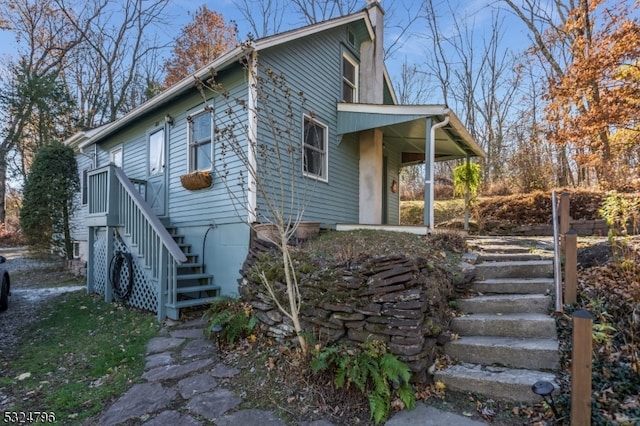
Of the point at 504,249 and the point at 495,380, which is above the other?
the point at 504,249

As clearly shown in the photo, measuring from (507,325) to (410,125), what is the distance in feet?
17.0

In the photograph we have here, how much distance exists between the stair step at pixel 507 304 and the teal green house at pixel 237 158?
8.49ft

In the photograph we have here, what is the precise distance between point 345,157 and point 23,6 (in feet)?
59.8

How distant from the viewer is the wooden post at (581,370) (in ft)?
7.04

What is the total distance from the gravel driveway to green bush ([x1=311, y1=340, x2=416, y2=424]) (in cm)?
377

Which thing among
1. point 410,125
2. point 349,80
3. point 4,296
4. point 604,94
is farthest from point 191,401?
point 604,94


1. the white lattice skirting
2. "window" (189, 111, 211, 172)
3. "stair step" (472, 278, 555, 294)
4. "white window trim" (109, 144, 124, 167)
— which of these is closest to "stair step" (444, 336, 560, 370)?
"stair step" (472, 278, 555, 294)

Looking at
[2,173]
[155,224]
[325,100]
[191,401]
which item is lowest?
[191,401]

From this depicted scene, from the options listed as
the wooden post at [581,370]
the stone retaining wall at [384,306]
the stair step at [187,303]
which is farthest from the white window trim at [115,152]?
the wooden post at [581,370]

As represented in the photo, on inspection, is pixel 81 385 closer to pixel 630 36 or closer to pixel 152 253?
pixel 152 253

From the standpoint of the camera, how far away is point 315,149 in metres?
7.09

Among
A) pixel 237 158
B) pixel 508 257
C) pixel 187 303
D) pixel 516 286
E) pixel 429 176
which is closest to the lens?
pixel 516 286

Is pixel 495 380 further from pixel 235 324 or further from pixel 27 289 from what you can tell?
pixel 27 289

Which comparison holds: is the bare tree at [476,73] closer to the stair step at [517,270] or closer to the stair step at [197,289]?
the stair step at [517,270]
